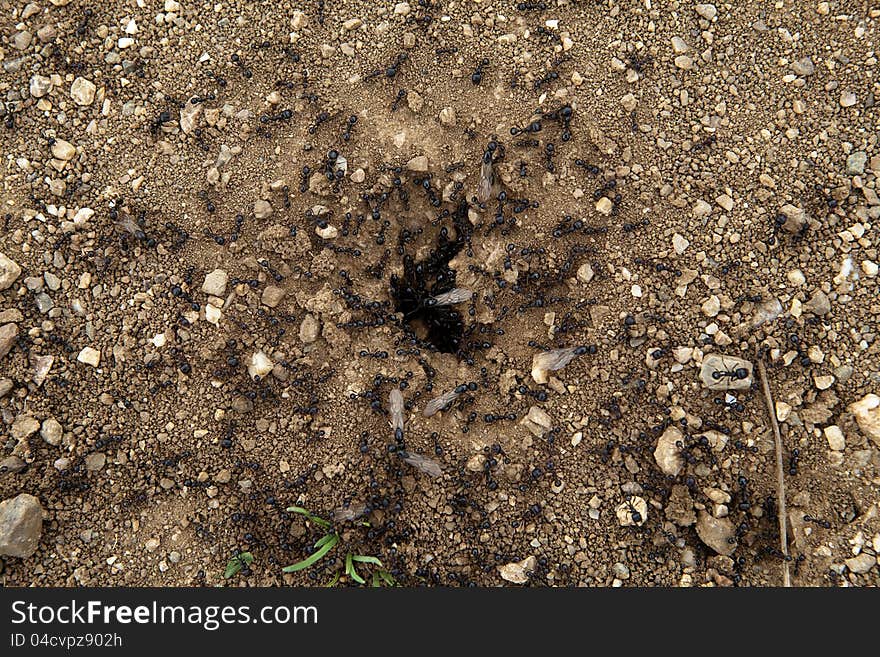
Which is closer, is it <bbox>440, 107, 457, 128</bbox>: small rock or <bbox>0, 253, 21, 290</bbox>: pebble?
<bbox>0, 253, 21, 290</bbox>: pebble

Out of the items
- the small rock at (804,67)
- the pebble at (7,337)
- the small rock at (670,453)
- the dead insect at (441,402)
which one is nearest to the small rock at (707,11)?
the small rock at (804,67)

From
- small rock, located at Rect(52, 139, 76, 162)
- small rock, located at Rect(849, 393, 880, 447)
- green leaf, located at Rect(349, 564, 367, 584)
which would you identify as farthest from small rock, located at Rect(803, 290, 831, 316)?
small rock, located at Rect(52, 139, 76, 162)

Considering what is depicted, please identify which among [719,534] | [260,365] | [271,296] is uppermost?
[271,296]

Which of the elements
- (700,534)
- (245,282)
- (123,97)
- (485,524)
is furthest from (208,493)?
(700,534)

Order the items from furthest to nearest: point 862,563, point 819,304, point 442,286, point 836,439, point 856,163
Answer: point 442,286 → point 856,163 → point 819,304 → point 836,439 → point 862,563

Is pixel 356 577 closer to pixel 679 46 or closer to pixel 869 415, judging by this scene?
pixel 869 415

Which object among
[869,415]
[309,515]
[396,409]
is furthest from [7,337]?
[869,415]

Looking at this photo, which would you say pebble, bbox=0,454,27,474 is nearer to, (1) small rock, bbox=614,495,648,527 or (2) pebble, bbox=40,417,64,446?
(2) pebble, bbox=40,417,64,446
